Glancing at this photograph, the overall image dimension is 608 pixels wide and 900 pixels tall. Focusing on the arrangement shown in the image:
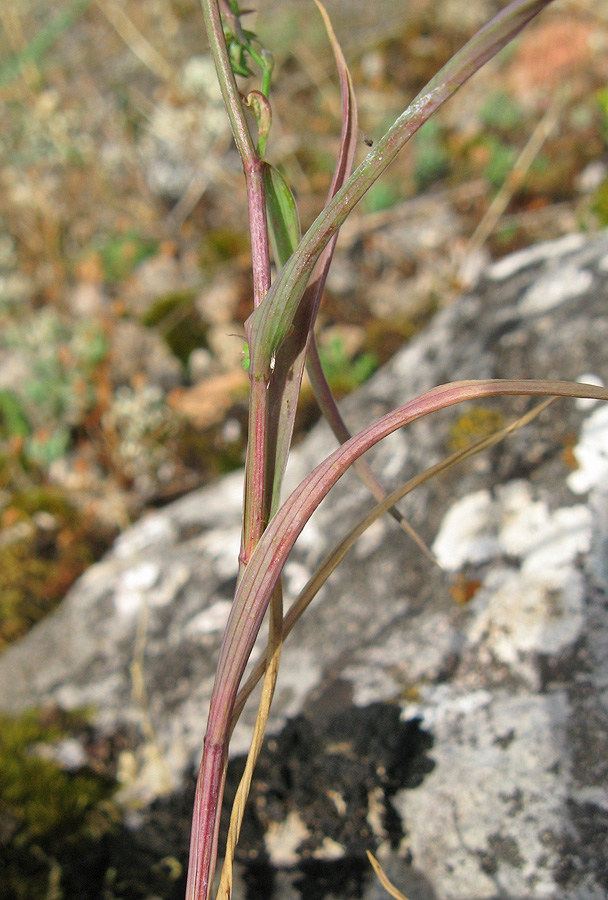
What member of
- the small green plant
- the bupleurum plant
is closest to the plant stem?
the bupleurum plant

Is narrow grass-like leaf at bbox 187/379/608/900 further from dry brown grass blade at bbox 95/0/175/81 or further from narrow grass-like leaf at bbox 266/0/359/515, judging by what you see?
dry brown grass blade at bbox 95/0/175/81

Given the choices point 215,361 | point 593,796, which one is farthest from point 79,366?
point 593,796

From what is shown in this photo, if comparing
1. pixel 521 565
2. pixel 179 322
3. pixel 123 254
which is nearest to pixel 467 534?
pixel 521 565

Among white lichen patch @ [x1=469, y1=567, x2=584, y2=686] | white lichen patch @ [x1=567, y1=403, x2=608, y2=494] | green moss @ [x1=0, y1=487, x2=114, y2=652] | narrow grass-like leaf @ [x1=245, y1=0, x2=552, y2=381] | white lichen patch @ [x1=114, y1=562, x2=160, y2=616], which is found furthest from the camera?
green moss @ [x1=0, y1=487, x2=114, y2=652]

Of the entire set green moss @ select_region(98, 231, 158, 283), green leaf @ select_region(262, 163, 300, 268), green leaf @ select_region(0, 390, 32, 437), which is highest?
green moss @ select_region(98, 231, 158, 283)

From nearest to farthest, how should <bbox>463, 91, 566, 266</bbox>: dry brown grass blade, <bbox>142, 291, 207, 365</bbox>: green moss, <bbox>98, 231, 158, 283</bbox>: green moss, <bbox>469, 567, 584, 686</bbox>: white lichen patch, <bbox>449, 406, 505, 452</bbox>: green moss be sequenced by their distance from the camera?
1. <bbox>469, 567, 584, 686</bbox>: white lichen patch
2. <bbox>449, 406, 505, 452</bbox>: green moss
3. <bbox>463, 91, 566, 266</bbox>: dry brown grass blade
4. <bbox>142, 291, 207, 365</bbox>: green moss
5. <bbox>98, 231, 158, 283</bbox>: green moss

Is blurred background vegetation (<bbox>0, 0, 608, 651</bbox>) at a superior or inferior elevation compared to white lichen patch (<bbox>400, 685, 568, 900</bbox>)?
superior
